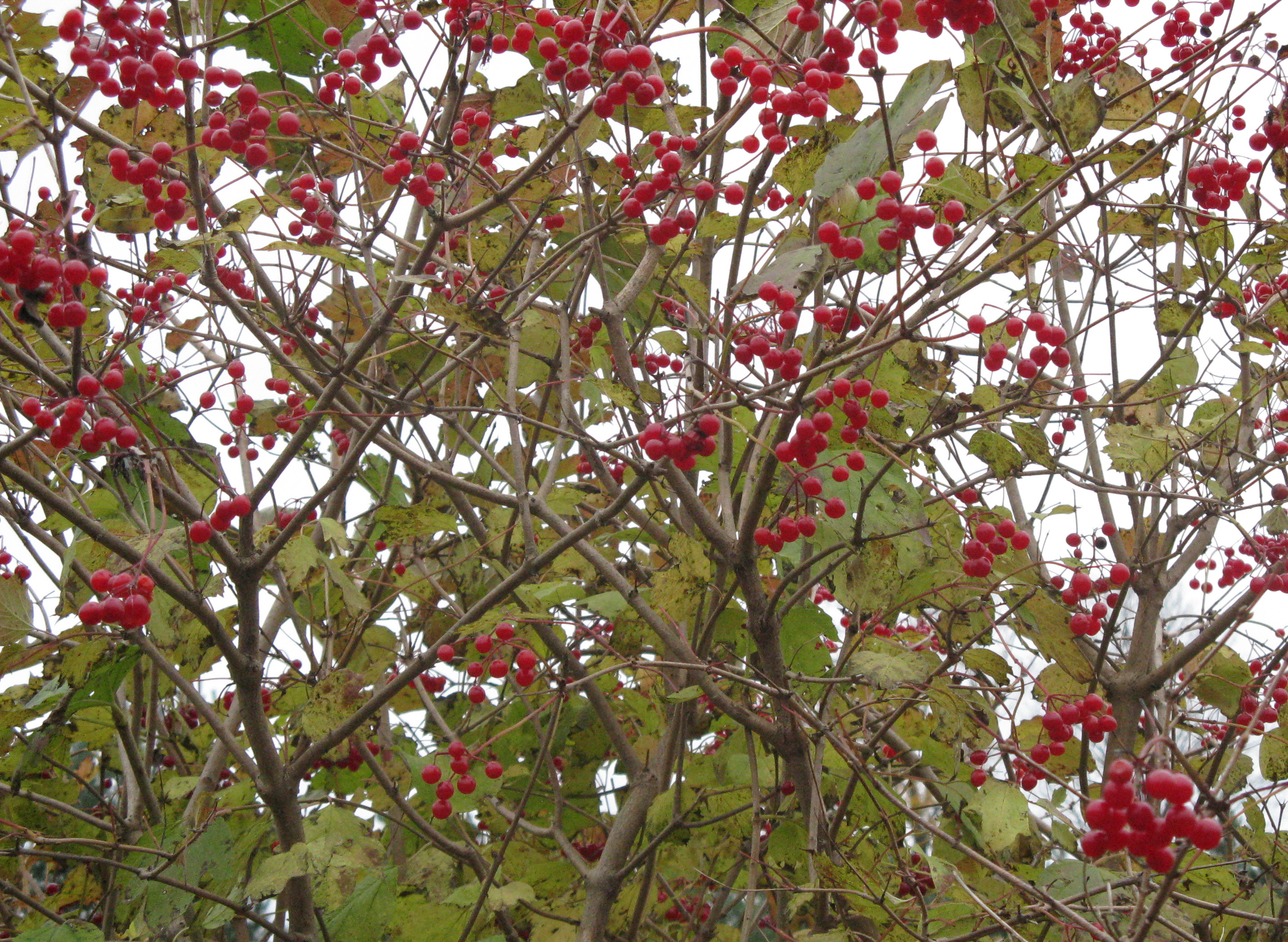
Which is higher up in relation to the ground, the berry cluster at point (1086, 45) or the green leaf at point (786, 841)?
the berry cluster at point (1086, 45)

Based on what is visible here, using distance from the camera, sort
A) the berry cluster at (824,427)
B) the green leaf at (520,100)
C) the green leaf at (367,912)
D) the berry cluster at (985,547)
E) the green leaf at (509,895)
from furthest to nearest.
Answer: the green leaf at (520,100), the green leaf at (367,912), the green leaf at (509,895), the berry cluster at (985,547), the berry cluster at (824,427)

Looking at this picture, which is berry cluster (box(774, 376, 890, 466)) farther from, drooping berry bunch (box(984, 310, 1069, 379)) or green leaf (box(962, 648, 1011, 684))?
green leaf (box(962, 648, 1011, 684))

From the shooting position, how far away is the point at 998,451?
96.6 inches

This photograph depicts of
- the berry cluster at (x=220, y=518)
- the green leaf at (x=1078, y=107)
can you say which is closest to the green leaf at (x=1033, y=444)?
the green leaf at (x=1078, y=107)

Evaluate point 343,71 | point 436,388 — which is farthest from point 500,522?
point 343,71

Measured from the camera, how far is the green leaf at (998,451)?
8.02ft

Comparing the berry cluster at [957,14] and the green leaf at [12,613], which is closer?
the berry cluster at [957,14]

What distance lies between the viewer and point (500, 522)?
3336mm

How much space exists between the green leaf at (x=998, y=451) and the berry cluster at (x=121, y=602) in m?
1.86

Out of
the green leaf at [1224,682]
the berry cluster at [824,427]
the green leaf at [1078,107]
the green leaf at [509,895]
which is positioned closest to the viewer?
the green leaf at [1078,107]

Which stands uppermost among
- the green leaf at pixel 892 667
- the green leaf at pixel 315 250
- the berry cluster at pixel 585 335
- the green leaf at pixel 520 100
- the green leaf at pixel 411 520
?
the green leaf at pixel 520 100

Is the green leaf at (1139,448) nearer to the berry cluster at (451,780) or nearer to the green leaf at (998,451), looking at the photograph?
the green leaf at (998,451)

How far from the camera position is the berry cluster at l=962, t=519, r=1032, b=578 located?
2439 mm

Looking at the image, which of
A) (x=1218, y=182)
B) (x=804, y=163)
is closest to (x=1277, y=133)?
(x=1218, y=182)
